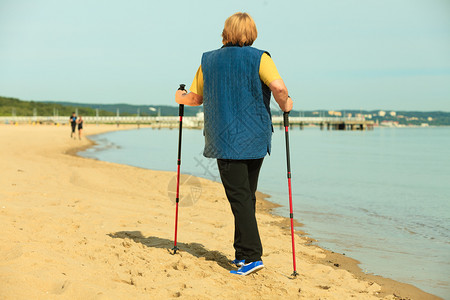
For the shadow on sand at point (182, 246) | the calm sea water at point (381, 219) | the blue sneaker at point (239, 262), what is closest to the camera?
the blue sneaker at point (239, 262)

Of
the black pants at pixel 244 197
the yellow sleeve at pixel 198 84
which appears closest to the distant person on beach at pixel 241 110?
the black pants at pixel 244 197

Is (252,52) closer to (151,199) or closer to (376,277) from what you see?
(376,277)

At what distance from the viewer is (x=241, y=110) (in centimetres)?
359

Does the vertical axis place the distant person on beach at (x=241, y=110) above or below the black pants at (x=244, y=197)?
above

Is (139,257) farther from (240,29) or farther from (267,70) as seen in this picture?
(240,29)

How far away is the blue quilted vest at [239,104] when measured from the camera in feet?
11.6

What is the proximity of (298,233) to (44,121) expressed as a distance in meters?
124

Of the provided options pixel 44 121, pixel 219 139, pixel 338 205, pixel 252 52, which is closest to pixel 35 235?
pixel 219 139

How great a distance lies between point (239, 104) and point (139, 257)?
1.68 m

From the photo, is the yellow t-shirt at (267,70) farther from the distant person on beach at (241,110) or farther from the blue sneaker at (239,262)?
the blue sneaker at (239,262)

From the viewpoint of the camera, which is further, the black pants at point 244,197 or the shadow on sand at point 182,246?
the shadow on sand at point 182,246

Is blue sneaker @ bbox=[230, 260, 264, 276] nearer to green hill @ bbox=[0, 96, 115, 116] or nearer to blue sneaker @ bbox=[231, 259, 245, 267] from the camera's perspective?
blue sneaker @ bbox=[231, 259, 245, 267]

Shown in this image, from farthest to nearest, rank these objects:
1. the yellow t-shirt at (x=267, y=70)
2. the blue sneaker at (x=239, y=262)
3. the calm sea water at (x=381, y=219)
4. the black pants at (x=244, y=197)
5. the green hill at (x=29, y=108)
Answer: the green hill at (x=29, y=108)
the calm sea water at (x=381, y=219)
the blue sneaker at (x=239, y=262)
the black pants at (x=244, y=197)
the yellow t-shirt at (x=267, y=70)

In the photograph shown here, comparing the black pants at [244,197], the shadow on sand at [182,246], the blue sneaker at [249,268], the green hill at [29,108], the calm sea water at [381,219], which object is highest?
the green hill at [29,108]
